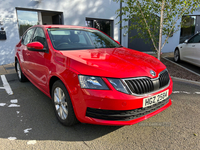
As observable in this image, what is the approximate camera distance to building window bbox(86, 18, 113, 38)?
9.57 meters

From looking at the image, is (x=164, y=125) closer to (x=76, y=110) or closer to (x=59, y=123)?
(x=76, y=110)

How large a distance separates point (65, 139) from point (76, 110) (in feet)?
1.49

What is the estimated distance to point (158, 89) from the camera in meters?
2.26

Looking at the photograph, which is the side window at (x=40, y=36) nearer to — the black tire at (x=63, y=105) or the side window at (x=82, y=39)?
the side window at (x=82, y=39)

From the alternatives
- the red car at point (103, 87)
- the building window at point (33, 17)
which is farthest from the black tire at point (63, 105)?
the building window at point (33, 17)

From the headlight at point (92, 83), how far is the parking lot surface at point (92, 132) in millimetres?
767

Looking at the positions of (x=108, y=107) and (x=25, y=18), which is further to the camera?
(x=25, y=18)

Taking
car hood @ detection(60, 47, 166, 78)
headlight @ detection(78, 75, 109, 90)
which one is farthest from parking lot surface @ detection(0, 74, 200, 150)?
car hood @ detection(60, 47, 166, 78)

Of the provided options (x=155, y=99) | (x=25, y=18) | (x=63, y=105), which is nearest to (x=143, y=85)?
(x=155, y=99)

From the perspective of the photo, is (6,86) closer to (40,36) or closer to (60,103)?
(40,36)

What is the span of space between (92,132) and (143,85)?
39.7 inches

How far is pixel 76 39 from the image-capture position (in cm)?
320

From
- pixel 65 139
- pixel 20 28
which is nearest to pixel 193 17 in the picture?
pixel 20 28

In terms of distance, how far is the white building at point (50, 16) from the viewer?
22.7 ft
